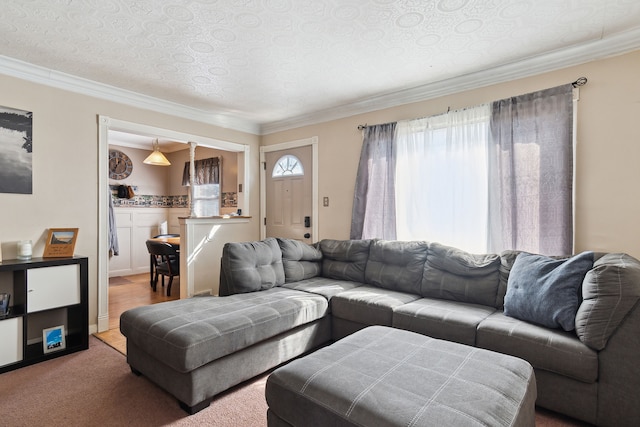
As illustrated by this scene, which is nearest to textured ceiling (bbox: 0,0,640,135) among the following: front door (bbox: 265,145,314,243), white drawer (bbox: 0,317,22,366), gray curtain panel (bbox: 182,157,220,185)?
front door (bbox: 265,145,314,243)

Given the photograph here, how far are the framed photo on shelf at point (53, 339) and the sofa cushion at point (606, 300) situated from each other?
380 cm

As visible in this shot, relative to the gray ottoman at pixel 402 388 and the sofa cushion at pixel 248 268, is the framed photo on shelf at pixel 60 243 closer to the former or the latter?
the sofa cushion at pixel 248 268

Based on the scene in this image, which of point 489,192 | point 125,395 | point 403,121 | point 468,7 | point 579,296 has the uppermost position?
point 468,7

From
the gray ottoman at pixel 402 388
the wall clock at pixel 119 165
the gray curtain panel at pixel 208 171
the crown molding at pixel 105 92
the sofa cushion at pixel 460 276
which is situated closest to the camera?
the gray ottoman at pixel 402 388

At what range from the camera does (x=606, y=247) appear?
250 centimetres

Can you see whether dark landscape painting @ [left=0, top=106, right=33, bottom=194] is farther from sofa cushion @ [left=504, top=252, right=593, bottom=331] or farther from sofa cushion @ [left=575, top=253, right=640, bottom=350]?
sofa cushion @ [left=575, top=253, right=640, bottom=350]

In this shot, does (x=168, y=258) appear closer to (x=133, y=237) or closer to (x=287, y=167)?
(x=287, y=167)

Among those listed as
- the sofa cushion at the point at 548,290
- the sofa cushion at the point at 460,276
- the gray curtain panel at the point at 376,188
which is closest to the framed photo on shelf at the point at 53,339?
the gray curtain panel at the point at 376,188

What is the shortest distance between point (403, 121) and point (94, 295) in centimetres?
361

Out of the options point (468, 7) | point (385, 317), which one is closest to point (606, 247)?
point (385, 317)

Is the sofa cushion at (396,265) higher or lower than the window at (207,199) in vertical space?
lower

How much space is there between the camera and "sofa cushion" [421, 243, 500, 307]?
2.70 m

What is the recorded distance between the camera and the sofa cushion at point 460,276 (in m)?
2.70

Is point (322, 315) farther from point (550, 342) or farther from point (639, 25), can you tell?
point (639, 25)
